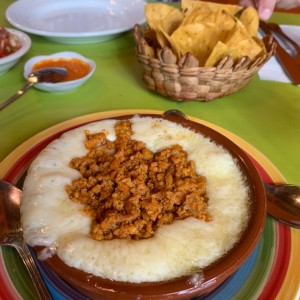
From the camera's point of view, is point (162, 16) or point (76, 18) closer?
point (162, 16)

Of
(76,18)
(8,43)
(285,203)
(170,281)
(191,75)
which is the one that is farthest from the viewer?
(76,18)

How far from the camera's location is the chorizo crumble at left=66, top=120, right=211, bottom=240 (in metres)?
0.79

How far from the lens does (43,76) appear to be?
148 cm

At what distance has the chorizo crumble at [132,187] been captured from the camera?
79 centimetres

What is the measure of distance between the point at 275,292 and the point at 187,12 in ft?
3.75

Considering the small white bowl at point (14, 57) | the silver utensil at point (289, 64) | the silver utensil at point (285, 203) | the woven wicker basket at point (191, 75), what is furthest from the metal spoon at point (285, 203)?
the small white bowl at point (14, 57)

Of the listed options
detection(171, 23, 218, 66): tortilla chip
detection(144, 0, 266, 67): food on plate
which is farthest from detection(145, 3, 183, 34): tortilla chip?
detection(171, 23, 218, 66): tortilla chip

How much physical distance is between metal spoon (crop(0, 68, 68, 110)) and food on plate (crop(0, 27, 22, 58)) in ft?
0.64

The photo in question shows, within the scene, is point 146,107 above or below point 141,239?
below

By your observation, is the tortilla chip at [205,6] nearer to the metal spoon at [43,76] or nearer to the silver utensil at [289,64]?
the silver utensil at [289,64]

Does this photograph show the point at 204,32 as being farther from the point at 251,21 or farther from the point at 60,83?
the point at 60,83

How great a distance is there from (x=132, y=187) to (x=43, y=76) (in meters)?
0.80

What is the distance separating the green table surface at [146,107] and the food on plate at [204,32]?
171 mm

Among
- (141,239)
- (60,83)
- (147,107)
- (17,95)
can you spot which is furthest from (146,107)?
(141,239)
